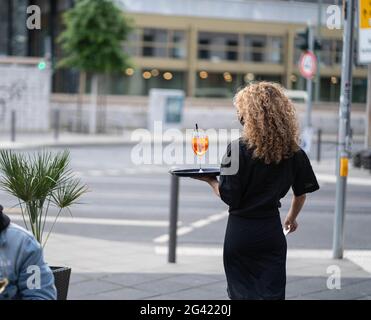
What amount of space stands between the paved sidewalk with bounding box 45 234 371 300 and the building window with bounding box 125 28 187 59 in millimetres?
37731

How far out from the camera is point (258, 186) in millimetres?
4766

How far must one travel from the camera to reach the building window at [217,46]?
4894 centimetres

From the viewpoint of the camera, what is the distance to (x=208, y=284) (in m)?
7.80

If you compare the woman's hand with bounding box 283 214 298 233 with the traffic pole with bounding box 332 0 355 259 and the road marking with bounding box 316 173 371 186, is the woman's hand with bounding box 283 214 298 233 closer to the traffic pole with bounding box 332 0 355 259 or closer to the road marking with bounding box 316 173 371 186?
the traffic pole with bounding box 332 0 355 259

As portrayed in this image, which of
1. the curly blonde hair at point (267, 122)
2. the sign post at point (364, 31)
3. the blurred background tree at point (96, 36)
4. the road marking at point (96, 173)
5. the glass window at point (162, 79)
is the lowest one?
the road marking at point (96, 173)

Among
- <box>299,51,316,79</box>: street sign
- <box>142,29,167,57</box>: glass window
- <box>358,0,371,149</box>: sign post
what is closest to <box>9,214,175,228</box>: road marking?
<box>358,0,371,149</box>: sign post

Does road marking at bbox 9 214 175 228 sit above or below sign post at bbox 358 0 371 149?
below

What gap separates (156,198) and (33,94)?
20.2 metres

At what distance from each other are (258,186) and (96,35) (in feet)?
98.9

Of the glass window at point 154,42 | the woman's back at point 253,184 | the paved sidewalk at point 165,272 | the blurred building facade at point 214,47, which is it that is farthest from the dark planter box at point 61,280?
the glass window at point 154,42

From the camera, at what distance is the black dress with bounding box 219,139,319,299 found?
4742mm

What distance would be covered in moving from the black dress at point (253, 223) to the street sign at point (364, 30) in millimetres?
4348

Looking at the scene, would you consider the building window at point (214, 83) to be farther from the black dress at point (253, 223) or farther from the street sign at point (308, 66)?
the black dress at point (253, 223)
